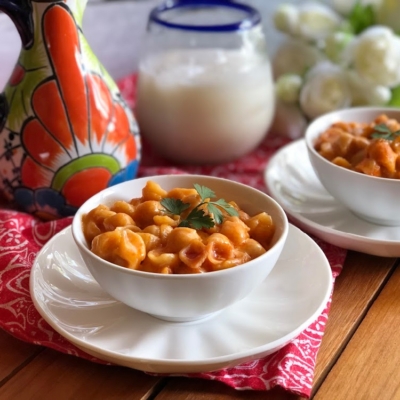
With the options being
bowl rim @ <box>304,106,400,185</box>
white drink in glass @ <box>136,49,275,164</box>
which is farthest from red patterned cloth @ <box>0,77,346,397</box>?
white drink in glass @ <box>136,49,275,164</box>

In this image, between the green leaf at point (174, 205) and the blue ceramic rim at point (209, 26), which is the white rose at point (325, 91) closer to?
the blue ceramic rim at point (209, 26)

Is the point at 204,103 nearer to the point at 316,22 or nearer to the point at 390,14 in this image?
the point at 316,22

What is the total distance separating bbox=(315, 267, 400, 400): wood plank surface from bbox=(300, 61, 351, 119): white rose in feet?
1.95

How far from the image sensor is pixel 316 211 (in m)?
1.04

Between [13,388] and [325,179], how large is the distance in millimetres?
562

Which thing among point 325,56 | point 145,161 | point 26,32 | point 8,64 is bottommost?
point 145,161

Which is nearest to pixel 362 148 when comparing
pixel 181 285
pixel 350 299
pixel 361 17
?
pixel 350 299

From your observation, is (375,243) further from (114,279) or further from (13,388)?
(13,388)

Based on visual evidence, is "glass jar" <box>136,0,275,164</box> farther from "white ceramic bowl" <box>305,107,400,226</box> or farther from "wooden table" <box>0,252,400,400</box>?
"wooden table" <box>0,252,400,400</box>

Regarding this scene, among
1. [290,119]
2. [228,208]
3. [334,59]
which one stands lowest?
[290,119]

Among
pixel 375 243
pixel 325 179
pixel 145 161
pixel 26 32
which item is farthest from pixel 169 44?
pixel 375 243

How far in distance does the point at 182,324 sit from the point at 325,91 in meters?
0.77

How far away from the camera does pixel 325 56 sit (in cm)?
147

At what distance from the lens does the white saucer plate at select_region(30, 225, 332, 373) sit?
2.24ft
